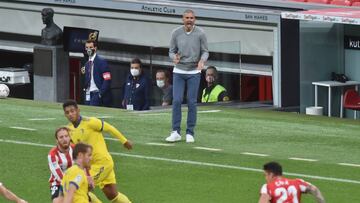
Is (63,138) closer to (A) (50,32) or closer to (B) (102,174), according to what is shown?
(B) (102,174)

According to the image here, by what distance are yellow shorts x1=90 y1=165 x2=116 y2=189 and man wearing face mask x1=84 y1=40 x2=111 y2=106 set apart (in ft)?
32.7

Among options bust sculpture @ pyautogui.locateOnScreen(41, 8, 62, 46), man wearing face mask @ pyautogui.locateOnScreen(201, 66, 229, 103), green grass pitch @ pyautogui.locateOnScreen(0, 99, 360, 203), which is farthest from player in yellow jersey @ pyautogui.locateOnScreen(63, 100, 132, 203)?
bust sculpture @ pyautogui.locateOnScreen(41, 8, 62, 46)

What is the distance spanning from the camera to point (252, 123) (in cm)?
2433

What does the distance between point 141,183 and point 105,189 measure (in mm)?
2236

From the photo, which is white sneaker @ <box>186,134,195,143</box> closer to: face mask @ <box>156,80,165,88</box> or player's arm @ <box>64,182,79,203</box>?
face mask @ <box>156,80,165,88</box>

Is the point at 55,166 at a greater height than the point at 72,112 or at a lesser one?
lesser

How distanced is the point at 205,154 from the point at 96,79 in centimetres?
621

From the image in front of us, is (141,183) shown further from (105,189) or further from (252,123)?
(252,123)

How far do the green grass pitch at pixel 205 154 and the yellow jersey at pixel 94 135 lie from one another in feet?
4.66

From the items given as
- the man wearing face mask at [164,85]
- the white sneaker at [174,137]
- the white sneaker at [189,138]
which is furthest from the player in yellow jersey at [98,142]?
the man wearing face mask at [164,85]

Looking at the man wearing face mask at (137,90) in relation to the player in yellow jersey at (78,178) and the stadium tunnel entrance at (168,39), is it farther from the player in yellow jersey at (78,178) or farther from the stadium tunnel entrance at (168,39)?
the player in yellow jersey at (78,178)

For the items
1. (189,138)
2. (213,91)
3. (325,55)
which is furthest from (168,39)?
(189,138)

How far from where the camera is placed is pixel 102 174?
16.5 meters

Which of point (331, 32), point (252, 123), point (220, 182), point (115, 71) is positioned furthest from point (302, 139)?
point (115, 71)
